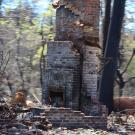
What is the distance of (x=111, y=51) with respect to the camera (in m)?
→ 20.3

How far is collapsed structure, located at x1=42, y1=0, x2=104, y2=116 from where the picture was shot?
14633 millimetres

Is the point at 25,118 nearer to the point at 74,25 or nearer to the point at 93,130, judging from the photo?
the point at 93,130

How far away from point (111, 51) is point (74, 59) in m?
5.75

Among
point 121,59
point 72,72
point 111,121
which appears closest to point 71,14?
point 72,72

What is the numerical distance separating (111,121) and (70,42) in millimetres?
2255

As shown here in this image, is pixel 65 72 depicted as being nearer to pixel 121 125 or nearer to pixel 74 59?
pixel 74 59

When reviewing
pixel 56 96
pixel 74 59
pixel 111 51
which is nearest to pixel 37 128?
pixel 56 96

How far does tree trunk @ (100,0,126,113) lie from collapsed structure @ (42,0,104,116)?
4649mm

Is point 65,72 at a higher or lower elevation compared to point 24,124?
higher

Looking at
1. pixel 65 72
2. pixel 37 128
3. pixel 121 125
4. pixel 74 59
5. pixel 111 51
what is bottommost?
pixel 121 125

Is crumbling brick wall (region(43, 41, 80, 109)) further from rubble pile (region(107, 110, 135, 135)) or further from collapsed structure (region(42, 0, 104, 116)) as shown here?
rubble pile (region(107, 110, 135, 135))

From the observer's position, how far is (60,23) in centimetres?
1511

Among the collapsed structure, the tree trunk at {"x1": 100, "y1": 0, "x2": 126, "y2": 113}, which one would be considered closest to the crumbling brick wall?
the collapsed structure

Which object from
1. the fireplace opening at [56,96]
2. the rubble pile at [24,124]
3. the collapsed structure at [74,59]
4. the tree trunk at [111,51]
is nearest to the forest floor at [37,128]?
the rubble pile at [24,124]
